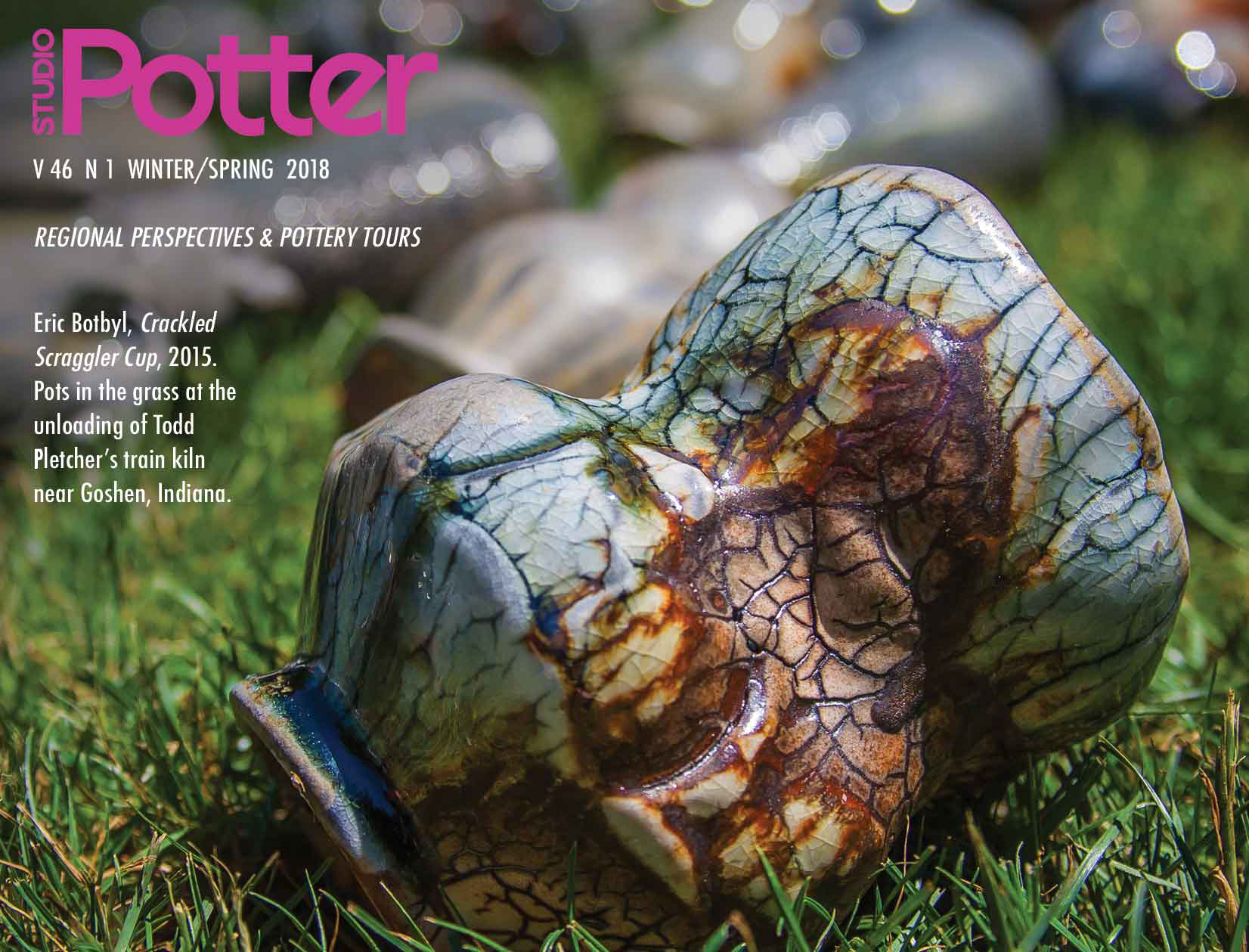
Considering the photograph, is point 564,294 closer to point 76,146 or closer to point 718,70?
point 76,146

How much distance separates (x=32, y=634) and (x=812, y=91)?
235cm

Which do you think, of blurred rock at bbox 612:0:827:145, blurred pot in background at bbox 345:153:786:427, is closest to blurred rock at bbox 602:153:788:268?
blurred pot in background at bbox 345:153:786:427

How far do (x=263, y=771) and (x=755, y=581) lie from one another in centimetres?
64

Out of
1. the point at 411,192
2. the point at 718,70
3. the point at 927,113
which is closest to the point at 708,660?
the point at 411,192

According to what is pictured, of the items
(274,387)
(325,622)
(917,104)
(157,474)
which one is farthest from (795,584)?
(917,104)

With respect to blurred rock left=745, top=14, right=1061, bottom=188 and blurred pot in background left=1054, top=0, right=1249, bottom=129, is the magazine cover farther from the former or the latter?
blurred pot in background left=1054, top=0, right=1249, bottom=129

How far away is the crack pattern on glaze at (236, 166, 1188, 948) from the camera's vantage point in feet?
3.11

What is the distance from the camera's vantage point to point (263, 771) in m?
1.34

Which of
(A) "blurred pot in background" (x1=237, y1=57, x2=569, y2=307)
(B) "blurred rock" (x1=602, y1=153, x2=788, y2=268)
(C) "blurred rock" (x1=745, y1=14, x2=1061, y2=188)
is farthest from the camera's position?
(C) "blurred rock" (x1=745, y1=14, x2=1061, y2=188)

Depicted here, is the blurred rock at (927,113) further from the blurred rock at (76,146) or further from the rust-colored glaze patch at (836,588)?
the rust-colored glaze patch at (836,588)

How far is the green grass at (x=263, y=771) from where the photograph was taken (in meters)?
1.09

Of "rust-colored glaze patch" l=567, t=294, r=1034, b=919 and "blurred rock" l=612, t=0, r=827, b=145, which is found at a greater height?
"blurred rock" l=612, t=0, r=827, b=145

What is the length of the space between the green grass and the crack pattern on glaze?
0.09 meters

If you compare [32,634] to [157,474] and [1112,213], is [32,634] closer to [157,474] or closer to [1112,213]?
[157,474]
